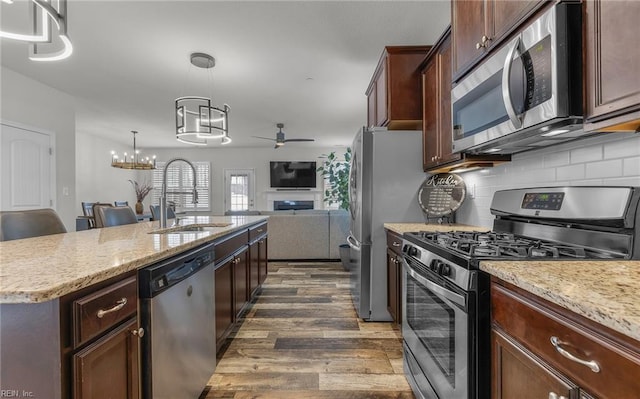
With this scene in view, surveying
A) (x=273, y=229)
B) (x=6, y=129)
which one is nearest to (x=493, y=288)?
(x=273, y=229)

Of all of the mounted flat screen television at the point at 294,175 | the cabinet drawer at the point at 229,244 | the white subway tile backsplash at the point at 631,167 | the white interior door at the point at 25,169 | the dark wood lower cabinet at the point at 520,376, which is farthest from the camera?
the mounted flat screen television at the point at 294,175

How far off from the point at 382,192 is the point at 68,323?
2.23m

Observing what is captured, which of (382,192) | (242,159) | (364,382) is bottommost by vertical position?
(364,382)

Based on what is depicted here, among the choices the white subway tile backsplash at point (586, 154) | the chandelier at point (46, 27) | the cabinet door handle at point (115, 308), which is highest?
the chandelier at point (46, 27)

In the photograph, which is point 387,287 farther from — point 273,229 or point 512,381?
point 273,229

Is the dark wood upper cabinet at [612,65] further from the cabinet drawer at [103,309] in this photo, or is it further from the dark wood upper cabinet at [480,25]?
the cabinet drawer at [103,309]

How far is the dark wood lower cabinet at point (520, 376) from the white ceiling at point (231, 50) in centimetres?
250

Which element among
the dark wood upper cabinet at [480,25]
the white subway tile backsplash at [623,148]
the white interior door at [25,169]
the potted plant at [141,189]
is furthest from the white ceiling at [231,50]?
the potted plant at [141,189]

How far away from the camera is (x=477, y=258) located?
1.10 m

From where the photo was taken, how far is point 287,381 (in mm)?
1825

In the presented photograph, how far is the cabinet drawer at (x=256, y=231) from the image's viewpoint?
2.89 metres

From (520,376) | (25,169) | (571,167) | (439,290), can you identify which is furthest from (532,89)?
(25,169)

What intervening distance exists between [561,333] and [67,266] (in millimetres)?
1409

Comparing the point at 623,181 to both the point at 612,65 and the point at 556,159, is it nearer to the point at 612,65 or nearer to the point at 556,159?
the point at 556,159
